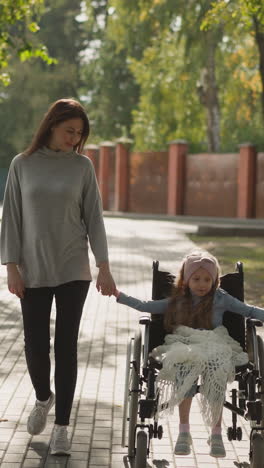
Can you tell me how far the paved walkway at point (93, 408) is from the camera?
4.95 meters

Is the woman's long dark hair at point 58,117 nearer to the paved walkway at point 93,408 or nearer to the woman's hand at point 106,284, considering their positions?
the woman's hand at point 106,284

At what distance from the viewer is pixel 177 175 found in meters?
34.6

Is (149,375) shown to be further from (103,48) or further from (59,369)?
(103,48)

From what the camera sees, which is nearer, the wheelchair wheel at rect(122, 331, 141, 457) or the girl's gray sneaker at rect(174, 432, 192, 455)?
the girl's gray sneaker at rect(174, 432, 192, 455)

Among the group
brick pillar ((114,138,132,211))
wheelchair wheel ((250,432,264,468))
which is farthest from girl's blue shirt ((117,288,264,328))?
brick pillar ((114,138,132,211))

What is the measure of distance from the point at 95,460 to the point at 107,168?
1419 inches

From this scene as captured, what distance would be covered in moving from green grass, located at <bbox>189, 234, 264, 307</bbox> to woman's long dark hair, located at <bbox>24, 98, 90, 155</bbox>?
635 cm

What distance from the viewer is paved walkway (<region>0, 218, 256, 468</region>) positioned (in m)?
4.95

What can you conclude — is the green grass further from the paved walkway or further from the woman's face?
the woman's face

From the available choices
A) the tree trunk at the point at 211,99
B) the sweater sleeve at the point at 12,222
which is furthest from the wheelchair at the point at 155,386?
the tree trunk at the point at 211,99

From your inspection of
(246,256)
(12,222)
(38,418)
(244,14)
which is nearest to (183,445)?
(38,418)

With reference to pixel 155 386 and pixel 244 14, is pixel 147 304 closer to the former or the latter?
pixel 155 386

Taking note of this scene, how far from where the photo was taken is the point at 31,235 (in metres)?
4.96

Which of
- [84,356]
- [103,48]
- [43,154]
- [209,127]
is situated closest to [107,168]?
[209,127]
